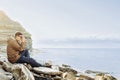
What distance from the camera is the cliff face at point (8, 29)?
88238mm

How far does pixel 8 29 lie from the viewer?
359ft

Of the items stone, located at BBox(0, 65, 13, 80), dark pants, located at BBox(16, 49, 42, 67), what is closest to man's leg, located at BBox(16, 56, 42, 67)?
dark pants, located at BBox(16, 49, 42, 67)

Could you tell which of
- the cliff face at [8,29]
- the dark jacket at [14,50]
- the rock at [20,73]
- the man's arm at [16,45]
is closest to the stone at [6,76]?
the rock at [20,73]

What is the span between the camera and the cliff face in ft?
289

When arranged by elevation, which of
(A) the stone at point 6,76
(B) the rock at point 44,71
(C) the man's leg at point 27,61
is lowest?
(A) the stone at point 6,76

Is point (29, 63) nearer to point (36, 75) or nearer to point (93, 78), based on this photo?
A: point (36, 75)

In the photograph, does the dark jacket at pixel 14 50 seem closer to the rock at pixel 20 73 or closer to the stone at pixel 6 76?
the stone at pixel 6 76

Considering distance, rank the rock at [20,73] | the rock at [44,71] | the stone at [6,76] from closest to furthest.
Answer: the rock at [20,73] < the stone at [6,76] < the rock at [44,71]

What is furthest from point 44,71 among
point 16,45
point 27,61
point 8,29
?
point 8,29

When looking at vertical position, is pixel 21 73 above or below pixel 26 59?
below

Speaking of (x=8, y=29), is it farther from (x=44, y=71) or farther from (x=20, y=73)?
(x=20, y=73)

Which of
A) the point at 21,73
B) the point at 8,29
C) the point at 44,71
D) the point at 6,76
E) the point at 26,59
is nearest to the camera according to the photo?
the point at 21,73

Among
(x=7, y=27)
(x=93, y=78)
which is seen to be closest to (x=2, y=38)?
(x=7, y=27)

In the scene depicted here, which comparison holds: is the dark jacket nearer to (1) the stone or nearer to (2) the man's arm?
(2) the man's arm
